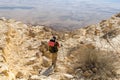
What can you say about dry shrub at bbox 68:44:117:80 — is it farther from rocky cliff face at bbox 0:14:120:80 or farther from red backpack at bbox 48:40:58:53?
red backpack at bbox 48:40:58:53

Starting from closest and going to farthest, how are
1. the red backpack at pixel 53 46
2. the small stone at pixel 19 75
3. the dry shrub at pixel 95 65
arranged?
the dry shrub at pixel 95 65 → the small stone at pixel 19 75 → the red backpack at pixel 53 46

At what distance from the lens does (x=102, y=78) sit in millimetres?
11805

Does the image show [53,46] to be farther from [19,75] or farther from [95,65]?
[95,65]

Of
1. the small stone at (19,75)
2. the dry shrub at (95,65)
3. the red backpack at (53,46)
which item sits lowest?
the small stone at (19,75)

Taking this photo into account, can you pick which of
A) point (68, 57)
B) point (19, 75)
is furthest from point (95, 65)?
point (19, 75)

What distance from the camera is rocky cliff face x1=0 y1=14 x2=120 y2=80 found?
1219 centimetres

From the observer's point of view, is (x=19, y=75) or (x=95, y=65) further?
(x=19, y=75)

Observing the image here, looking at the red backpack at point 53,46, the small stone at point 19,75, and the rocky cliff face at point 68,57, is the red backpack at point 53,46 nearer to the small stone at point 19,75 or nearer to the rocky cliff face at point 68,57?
the rocky cliff face at point 68,57

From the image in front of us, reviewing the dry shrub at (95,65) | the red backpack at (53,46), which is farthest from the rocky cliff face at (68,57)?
the red backpack at (53,46)

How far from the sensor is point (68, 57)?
46.7ft

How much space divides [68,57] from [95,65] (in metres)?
2.07

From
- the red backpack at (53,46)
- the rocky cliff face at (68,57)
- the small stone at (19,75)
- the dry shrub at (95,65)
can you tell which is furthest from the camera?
the red backpack at (53,46)

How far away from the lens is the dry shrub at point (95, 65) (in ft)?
39.5

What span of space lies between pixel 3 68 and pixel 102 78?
3732 mm
